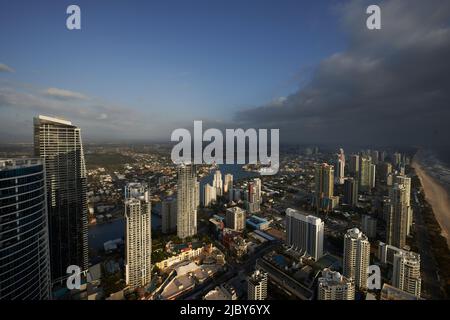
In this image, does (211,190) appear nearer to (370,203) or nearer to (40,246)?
(370,203)

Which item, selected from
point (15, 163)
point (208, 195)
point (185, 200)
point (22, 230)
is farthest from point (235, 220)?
point (15, 163)

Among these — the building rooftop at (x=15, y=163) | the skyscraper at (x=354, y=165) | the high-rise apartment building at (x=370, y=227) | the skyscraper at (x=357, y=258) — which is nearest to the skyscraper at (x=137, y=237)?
the building rooftop at (x=15, y=163)

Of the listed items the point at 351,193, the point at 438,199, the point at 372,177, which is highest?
the point at 372,177

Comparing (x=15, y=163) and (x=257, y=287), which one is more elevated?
(x=15, y=163)

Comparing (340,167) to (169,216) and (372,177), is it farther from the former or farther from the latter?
(169,216)

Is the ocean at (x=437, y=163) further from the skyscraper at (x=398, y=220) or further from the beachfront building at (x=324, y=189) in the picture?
the skyscraper at (x=398, y=220)

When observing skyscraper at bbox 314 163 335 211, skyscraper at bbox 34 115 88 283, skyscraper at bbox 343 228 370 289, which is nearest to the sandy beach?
skyscraper at bbox 314 163 335 211

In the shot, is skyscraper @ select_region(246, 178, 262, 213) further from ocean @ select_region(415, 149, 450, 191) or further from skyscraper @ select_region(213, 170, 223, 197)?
ocean @ select_region(415, 149, 450, 191)
